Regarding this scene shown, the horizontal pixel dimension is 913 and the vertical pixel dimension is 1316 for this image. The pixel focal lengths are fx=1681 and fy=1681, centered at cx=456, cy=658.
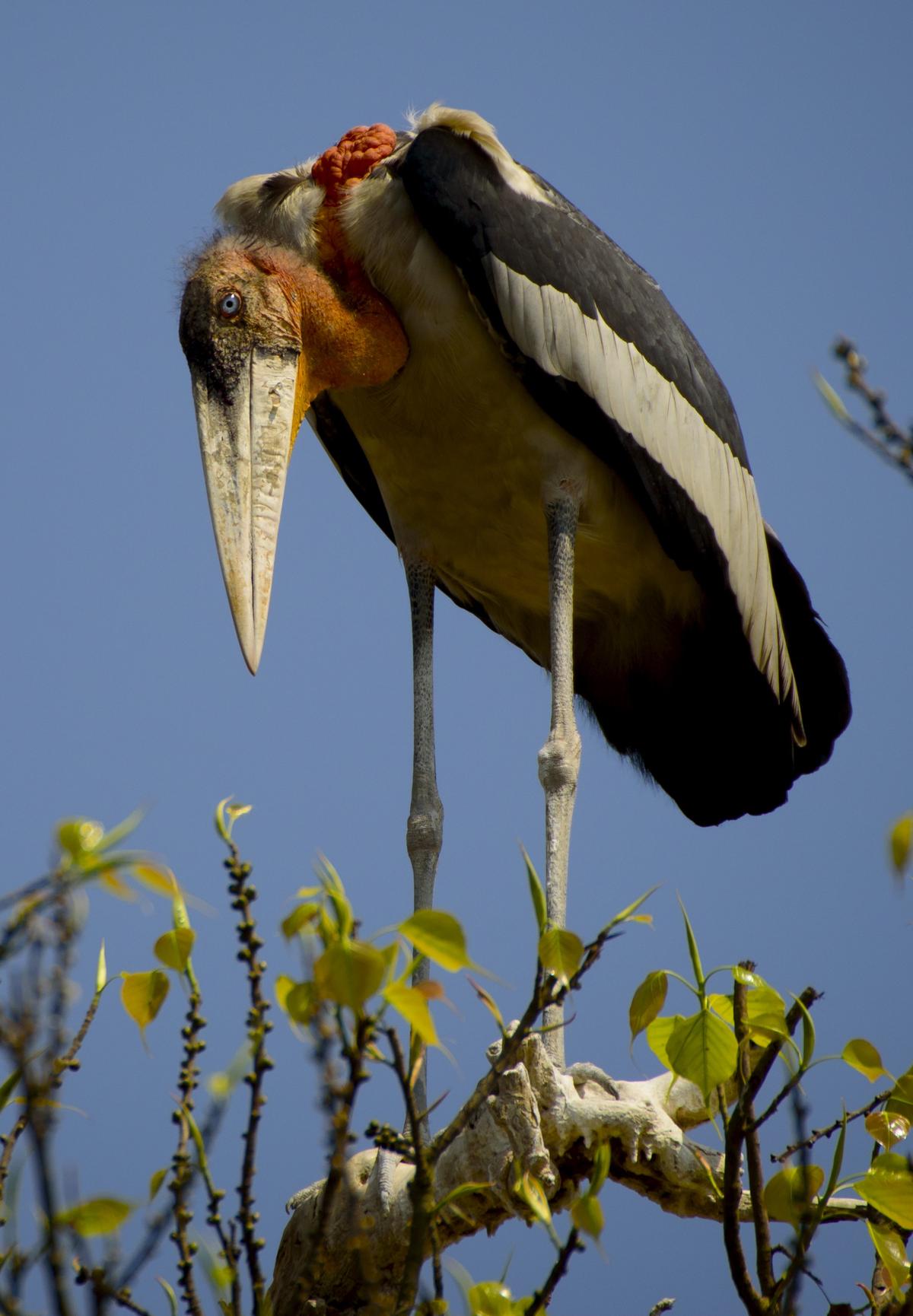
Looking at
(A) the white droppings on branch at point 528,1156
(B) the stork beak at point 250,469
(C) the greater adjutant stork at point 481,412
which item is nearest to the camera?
(A) the white droppings on branch at point 528,1156

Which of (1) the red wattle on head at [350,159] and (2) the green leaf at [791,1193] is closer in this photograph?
(2) the green leaf at [791,1193]

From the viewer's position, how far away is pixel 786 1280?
1.72 meters

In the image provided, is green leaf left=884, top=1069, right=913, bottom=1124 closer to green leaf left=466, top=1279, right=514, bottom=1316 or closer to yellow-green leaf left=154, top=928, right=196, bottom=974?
green leaf left=466, top=1279, right=514, bottom=1316

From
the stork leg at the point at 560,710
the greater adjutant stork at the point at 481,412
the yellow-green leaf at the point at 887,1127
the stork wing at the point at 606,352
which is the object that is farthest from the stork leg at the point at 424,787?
the yellow-green leaf at the point at 887,1127

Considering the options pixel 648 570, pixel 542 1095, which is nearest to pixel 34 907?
pixel 542 1095

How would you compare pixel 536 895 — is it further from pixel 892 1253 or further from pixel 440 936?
pixel 892 1253

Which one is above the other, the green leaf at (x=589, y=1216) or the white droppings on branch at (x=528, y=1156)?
the white droppings on branch at (x=528, y=1156)

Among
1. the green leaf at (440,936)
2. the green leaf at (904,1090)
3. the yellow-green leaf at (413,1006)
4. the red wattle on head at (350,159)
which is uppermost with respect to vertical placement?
the red wattle on head at (350,159)

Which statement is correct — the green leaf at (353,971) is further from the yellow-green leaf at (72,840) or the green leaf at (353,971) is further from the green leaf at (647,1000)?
the green leaf at (647,1000)

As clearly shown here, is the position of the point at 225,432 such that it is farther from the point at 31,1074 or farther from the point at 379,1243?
the point at 31,1074

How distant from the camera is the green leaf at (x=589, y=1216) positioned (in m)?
1.41

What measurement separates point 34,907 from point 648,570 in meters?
3.27

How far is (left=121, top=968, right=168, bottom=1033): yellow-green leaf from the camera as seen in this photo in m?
1.67

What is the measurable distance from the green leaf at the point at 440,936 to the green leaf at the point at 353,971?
0.14 ft
